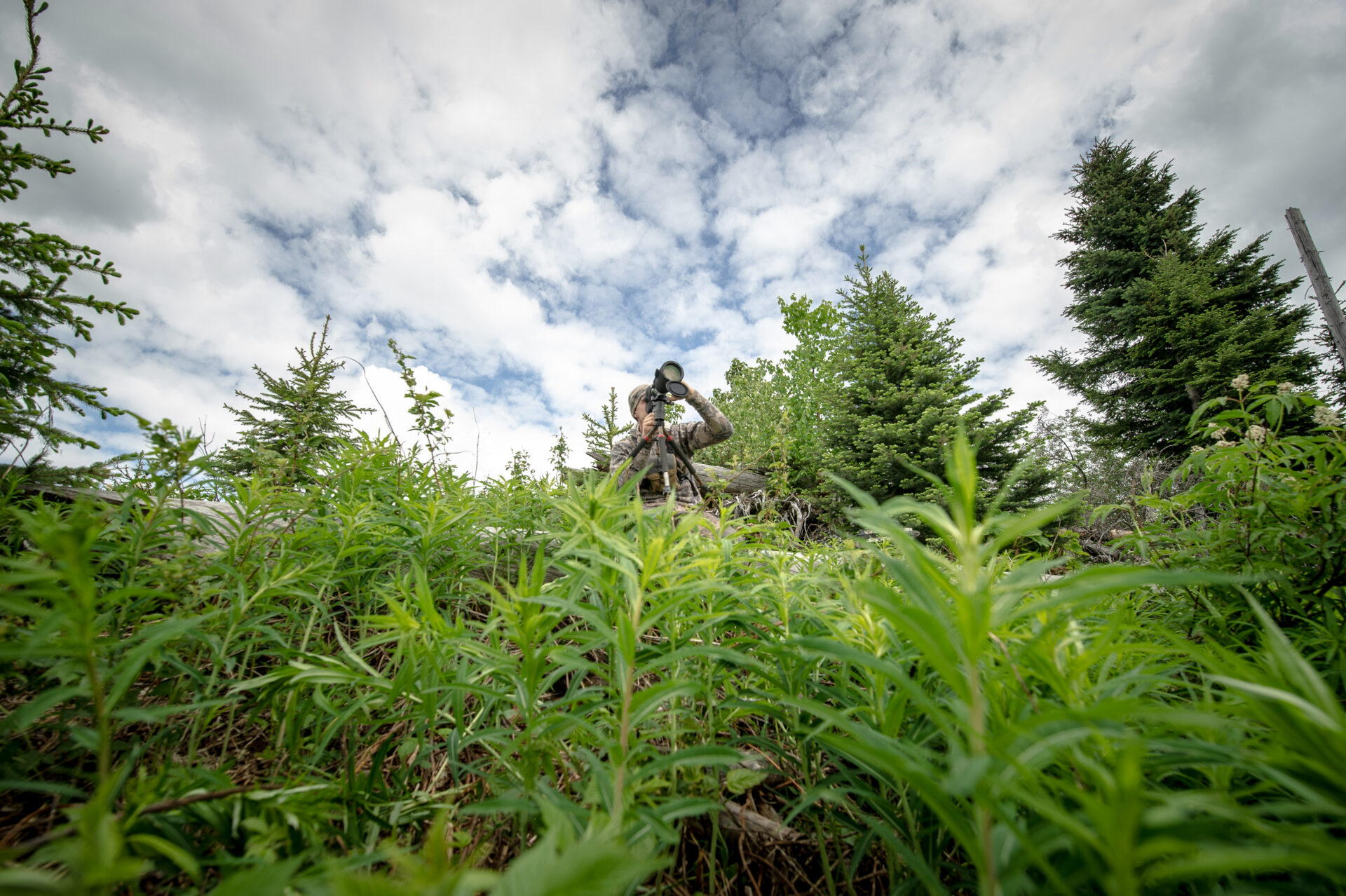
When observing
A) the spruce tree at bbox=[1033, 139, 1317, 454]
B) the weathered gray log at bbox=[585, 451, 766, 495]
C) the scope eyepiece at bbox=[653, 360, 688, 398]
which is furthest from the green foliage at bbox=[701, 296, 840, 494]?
the spruce tree at bbox=[1033, 139, 1317, 454]

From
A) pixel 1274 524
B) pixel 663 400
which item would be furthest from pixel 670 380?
pixel 1274 524

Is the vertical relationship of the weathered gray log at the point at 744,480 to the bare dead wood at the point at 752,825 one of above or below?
above

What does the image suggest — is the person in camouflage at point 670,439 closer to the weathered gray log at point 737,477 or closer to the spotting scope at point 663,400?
the spotting scope at point 663,400

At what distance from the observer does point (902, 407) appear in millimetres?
10898

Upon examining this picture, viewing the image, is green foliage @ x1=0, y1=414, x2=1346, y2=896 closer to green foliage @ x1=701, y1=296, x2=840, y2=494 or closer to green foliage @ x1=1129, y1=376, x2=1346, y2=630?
green foliage @ x1=1129, y1=376, x2=1346, y2=630

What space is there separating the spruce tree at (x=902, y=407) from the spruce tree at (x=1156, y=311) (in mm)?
4155

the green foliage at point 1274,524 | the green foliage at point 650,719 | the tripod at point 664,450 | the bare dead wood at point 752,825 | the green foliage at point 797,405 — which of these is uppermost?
the green foliage at point 797,405

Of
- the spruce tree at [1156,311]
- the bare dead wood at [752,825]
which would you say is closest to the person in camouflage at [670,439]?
the bare dead wood at [752,825]

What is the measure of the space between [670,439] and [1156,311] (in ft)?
49.2

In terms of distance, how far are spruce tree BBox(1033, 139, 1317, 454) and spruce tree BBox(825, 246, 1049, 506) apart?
4.16m

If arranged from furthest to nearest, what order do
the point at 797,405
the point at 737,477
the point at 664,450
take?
the point at 797,405
the point at 737,477
the point at 664,450

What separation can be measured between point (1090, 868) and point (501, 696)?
933mm

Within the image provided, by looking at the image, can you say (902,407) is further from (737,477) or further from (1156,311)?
(1156,311)

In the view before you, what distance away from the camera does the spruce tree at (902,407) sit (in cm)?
980
